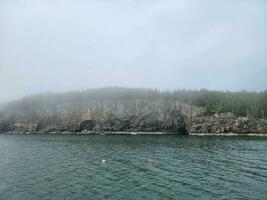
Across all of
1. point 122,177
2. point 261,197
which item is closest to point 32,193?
point 122,177

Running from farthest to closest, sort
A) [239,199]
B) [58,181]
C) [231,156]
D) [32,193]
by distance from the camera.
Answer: [231,156] < [58,181] < [32,193] < [239,199]

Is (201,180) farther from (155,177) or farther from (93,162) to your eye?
(93,162)

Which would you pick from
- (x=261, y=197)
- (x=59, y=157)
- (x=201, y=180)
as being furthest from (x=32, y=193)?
(x=59, y=157)

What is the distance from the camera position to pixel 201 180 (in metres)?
68.8

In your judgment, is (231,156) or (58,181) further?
(231,156)

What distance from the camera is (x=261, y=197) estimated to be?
180ft

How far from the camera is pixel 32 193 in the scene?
192 feet

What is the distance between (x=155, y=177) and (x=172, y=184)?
7.58m

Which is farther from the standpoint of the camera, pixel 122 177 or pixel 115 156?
pixel 115 156

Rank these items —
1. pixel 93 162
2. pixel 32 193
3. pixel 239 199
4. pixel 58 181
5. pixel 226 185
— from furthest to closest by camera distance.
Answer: pixel 93 162, pixel 58 181, pixel 226 185, pixel 32 193, pixel 239 199

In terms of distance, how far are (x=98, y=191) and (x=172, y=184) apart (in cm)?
1571

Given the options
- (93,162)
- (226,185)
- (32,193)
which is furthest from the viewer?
(93,162)

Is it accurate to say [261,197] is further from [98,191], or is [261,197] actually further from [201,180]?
[98,191]

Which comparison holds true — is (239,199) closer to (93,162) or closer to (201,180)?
(201,180)
